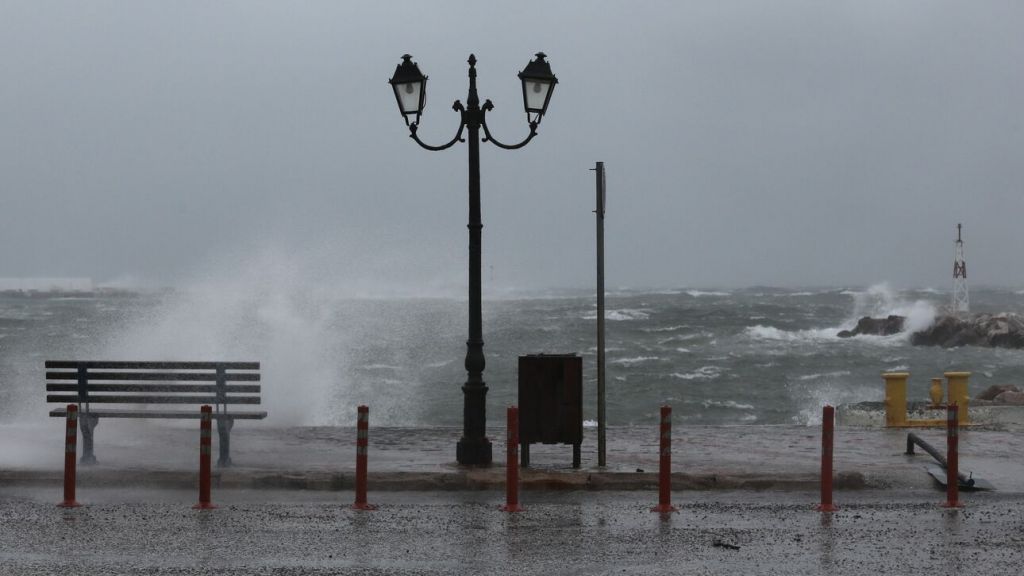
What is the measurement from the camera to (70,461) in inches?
399

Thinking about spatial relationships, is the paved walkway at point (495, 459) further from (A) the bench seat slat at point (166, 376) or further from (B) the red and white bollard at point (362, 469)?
(B) the red and white bollard at point (362, 469)

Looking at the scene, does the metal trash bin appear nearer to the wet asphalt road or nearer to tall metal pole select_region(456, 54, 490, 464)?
tall metal pole select_region(456, 54, 490, 464)

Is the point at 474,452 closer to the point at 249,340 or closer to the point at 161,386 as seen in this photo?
the point at 161,386

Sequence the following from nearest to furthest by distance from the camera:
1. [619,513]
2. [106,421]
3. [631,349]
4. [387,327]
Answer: [619,513] < [106,421] < [631,349] < [387,327]

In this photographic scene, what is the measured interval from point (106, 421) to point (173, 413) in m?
A: 4.09

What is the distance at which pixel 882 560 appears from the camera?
8.02m

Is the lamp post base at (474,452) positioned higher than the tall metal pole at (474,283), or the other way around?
the tall metal pole at (474,283)

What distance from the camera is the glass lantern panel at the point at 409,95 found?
1241cm

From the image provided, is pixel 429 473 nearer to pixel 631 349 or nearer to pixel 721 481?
pixel 721 481

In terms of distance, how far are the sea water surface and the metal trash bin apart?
10968mm

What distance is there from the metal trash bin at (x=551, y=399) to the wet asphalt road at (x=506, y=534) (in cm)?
91

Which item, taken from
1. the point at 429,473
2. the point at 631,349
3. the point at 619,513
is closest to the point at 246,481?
the point at 429,473

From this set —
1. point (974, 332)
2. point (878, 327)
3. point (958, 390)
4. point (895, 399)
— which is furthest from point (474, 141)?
point (878, 327)

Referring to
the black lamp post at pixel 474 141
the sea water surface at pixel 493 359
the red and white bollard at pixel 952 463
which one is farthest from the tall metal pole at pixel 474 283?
A: the sea water surface at pixel 493 359
